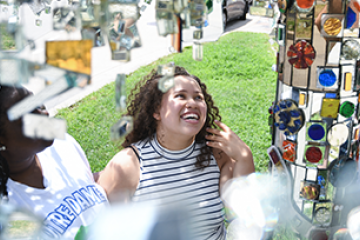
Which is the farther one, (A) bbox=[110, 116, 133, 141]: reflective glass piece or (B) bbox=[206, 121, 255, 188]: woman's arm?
(B) bbox=[206, 121, 255, 188]: woman's arm

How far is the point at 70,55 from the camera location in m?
0.60

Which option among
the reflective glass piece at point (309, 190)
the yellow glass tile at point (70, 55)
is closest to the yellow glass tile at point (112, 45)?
the yellow glass tile at point (70, 55)

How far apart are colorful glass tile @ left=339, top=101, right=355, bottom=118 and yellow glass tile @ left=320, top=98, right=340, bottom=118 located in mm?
20

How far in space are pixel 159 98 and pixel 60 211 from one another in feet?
2.08

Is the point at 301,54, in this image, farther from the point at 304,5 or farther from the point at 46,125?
the point at 46,125

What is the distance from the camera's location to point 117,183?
4.78 feet

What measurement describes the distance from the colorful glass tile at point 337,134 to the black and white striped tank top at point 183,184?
1.71 ft

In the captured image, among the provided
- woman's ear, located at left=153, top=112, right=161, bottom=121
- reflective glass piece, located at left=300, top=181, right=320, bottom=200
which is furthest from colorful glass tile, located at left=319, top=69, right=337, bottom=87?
woman's ear, located at left=153, top=112, right=161, bottom=121

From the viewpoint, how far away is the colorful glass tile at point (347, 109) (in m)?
1.33

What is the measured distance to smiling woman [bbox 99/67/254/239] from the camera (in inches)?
57.6

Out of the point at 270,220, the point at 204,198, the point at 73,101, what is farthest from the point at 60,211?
the point at 73,101

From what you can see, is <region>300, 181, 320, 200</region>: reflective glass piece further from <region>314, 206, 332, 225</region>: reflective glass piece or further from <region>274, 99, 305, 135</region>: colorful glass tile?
<region>274, 99, 305, 135</region>: colorful glass tile

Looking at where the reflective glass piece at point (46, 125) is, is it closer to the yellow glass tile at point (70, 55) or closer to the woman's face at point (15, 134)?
the yellow glass tile at point (70, 55)

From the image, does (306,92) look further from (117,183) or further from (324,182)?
(117,183)
